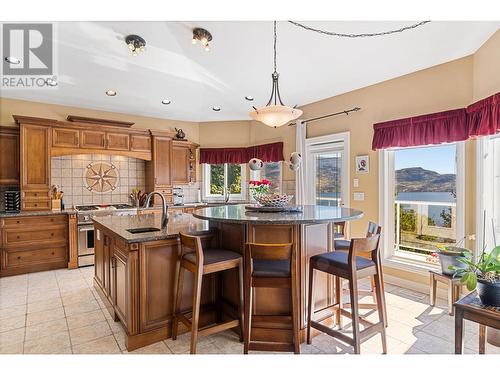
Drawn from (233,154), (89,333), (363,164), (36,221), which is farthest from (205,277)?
(233,154)

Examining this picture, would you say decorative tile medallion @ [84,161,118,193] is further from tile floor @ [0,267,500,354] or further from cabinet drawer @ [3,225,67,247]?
tile floor @ [0,267,500,354]

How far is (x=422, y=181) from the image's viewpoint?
3.59 meters

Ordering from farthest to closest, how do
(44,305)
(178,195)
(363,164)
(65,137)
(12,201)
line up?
(178,195)
(65,137)
(12,201)
(363,164)
(44,305)

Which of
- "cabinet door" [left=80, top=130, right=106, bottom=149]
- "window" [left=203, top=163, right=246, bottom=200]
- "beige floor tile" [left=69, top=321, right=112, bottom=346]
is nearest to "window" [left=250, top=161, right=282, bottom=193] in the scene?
"window" [left=203, top=163, right=246, bottom=200]

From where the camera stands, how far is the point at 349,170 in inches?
170

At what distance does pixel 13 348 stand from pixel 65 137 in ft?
10.8

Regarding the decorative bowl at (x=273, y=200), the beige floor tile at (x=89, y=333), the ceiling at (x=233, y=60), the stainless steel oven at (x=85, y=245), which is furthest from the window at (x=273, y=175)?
the beige floor tile at (x=89, y=333)

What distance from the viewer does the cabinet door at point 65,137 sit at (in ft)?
14.6

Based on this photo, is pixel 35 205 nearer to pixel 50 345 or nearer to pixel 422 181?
pixel 50 345

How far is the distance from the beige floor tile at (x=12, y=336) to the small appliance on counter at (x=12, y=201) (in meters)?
2.47

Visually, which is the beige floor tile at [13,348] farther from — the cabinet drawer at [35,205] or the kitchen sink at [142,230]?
the cabinet drawer at [35,205]

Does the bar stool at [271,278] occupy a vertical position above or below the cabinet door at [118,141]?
below
